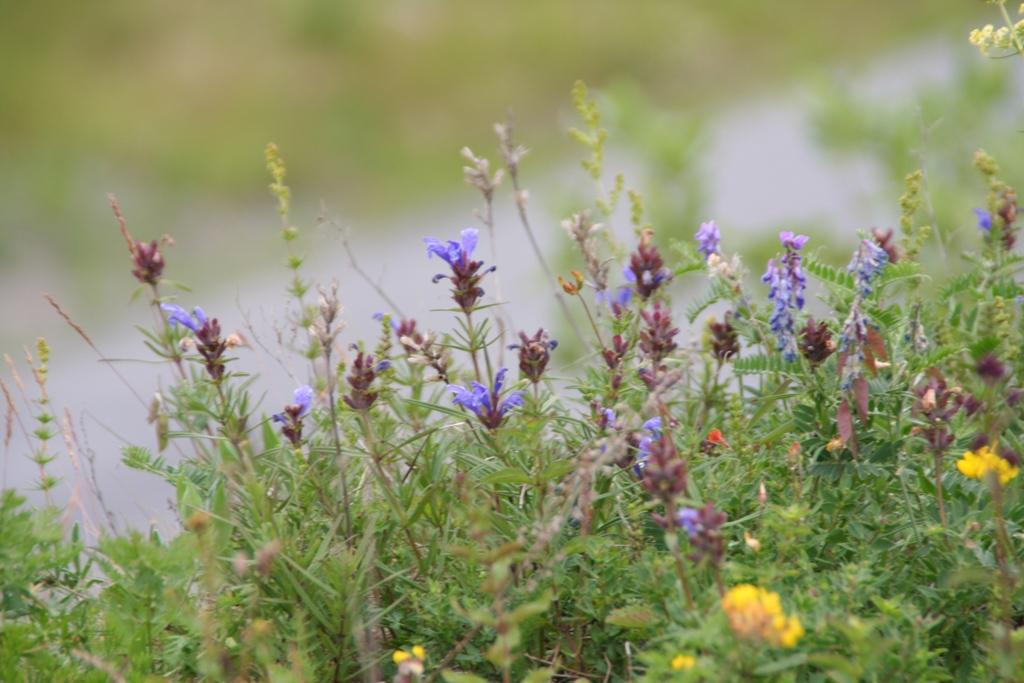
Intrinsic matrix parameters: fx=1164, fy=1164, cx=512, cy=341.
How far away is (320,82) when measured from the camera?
10969 millimetres

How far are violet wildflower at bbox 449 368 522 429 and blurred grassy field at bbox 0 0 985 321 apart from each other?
23.0ft

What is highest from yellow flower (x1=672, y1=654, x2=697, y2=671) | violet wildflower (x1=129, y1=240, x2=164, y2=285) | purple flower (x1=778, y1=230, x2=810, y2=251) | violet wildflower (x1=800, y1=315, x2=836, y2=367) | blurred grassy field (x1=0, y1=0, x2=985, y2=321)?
blurred grassy field (x1=0, y1=0, x2=985, y2=321)

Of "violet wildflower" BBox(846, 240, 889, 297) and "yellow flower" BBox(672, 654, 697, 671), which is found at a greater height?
"violet wildflower" BBox(846, 240, 889, 297)

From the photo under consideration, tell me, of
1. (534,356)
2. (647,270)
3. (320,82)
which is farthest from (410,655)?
(320,82)

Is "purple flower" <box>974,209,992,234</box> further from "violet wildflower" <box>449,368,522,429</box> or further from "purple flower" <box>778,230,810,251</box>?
"violet wildflower" <box>449,368,522,429</box>

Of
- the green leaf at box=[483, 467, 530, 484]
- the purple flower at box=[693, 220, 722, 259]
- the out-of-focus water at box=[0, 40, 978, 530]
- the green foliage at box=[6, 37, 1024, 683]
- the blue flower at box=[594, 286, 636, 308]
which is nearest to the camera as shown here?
the green foliage at box=[6, 37, 1024, 683]

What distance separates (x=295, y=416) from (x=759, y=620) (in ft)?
3.53

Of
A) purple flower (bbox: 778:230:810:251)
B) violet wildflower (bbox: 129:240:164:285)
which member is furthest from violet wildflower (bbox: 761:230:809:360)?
violet wildflower (bbox: 129:240:164:285)

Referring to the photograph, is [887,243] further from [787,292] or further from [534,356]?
[534,356]

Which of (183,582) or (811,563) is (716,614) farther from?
(183,582)

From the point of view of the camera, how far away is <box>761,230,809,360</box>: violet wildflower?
203 cm

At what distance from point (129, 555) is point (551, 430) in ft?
2.74

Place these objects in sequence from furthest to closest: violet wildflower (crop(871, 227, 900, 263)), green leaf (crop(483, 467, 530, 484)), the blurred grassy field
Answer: the blurred grassy field
violet wildflower (crop(871, 227, 900, 263))
green leaf (crop(483, 467, 530, 484))

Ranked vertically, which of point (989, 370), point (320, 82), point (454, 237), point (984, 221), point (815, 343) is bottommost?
point (989, 370)
